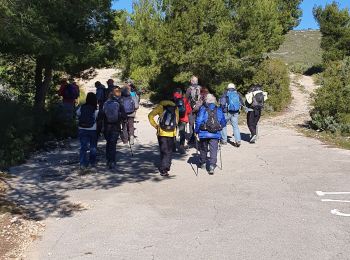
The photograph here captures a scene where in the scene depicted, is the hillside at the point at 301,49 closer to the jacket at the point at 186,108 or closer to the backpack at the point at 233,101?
the backpack at the point at 233,101

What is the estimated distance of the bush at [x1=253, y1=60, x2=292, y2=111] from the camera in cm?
2144

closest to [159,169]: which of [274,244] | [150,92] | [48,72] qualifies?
[274,244]

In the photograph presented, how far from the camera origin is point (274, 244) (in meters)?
5.69

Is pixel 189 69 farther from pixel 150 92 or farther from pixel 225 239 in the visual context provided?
pixel 225 239

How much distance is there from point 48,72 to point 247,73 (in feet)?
34.4

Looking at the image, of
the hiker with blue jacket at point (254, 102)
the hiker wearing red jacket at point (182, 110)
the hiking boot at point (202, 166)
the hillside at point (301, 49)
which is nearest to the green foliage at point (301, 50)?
the hillside at point (301, 49)

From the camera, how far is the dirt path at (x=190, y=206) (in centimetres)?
565

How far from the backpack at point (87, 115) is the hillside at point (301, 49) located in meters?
39.5

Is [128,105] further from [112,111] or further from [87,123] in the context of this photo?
[87,123]

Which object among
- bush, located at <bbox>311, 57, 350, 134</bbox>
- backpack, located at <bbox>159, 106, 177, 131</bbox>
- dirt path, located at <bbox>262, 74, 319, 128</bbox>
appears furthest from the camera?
dirt path, located at <bbox>262, 74, 319, 128</bbox>

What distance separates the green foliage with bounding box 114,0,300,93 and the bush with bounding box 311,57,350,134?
505 centimetres

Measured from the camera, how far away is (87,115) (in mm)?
9516

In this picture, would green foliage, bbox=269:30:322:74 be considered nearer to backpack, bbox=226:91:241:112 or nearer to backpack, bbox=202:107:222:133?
backpack, bbox=226:91:241:112

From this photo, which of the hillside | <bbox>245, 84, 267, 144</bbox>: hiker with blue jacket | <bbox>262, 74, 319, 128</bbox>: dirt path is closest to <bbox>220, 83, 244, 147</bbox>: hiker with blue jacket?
<bbox>245, 84, 267, 144</bbox>: hiker with blue jacket
